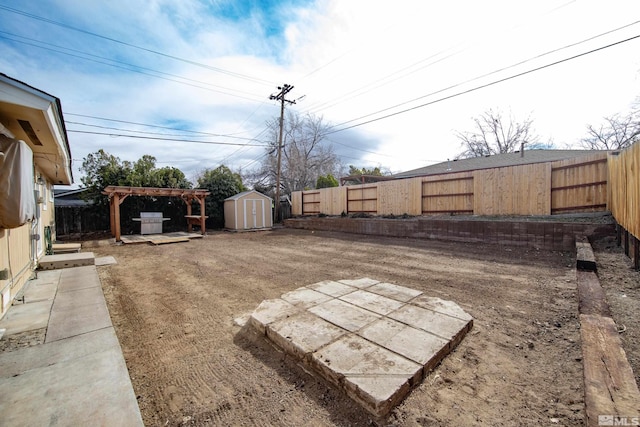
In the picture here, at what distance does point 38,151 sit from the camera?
13.0ft

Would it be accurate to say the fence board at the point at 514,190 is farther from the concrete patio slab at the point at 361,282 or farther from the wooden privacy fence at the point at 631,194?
the concrete patio slab at the point at 361,282

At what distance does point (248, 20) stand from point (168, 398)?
1024 centimetres

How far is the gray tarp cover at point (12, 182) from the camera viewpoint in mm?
2199

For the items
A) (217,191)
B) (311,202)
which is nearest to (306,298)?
(311,202)

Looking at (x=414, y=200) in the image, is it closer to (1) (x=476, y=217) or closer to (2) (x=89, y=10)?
(1) (x=476, y=217)

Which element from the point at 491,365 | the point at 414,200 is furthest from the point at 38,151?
the point at 414,200

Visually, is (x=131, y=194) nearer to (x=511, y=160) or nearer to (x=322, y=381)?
(x=322, y=381)

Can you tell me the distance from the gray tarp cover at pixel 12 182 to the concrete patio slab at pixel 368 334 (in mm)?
2368

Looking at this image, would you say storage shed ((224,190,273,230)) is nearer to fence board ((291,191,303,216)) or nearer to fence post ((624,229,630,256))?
fence board ((291,191,303,216))

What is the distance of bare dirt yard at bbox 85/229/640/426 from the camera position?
1438 millimetres

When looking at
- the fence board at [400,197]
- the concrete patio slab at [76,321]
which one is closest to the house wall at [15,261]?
the concrete patio slab at [76,321]

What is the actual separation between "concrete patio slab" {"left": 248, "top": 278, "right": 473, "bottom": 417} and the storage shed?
10783mm

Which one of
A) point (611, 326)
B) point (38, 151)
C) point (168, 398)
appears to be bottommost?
point (168, 398)

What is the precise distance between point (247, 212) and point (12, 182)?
1119 centimetres
